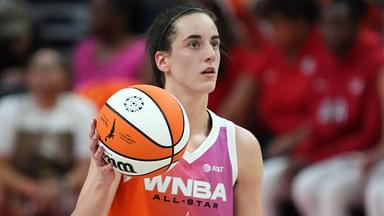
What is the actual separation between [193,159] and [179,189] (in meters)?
0.14

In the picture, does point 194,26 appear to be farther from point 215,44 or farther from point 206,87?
point 206,87

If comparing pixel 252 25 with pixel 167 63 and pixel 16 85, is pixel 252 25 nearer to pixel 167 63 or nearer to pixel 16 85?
pixel 16 85

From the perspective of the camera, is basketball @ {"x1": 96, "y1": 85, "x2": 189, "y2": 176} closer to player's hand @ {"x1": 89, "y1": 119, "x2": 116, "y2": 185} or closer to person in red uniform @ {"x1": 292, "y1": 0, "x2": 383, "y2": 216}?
player's hand @ {"x1": 89, "y1": 119, "x2": 116, "y2": 185}

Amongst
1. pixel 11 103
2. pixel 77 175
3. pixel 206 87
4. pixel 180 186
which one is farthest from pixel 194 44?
pixel 11 103

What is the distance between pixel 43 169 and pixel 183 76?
371cm

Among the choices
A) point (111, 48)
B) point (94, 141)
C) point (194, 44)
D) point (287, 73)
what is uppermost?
point (111, 48)

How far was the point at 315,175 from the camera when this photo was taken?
7.11 m

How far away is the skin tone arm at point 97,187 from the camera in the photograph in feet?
12.7

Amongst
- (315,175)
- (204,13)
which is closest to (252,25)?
(315,175)

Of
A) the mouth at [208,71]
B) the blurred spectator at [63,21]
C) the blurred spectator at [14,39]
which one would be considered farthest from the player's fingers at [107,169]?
the blurred spectator at [63,21]

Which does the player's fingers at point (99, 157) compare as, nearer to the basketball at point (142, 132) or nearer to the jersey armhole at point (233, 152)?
the basketball at point (142, 132)

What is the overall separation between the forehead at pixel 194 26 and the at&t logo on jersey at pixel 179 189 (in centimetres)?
56

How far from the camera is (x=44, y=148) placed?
301 inches

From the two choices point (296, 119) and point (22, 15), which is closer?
point (296, 119)
